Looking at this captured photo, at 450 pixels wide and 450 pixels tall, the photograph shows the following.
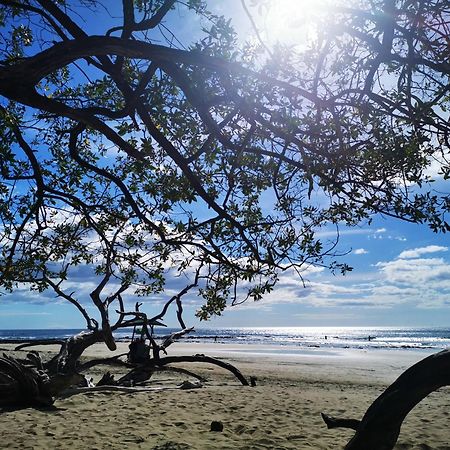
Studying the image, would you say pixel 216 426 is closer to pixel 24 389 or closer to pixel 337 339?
pixel 24 389

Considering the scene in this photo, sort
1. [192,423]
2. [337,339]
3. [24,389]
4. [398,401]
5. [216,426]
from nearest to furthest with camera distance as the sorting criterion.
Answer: [398,401] < [216,426] < [192,423] < [24,389] < [337,339]

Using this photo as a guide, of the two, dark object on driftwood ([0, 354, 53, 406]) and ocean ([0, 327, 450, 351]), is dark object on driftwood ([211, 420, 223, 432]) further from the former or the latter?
ocean ([0, 327, 450, 351])

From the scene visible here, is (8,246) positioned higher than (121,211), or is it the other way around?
Result: (121,211)

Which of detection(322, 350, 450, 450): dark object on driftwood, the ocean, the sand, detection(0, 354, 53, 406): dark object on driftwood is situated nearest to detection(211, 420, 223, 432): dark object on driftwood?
the sand

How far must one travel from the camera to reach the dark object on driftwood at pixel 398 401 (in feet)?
14.9

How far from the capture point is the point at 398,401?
A: 183 inches

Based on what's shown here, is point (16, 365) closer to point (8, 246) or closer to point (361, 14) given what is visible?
point (8, 246)

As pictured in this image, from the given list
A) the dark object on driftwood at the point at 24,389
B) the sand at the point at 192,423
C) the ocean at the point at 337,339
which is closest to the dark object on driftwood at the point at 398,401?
the sand at the point at 192,423

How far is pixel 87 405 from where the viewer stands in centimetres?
987

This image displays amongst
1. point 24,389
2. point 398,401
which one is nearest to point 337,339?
point 24,389

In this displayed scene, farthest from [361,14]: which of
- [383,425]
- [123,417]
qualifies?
[123,417]

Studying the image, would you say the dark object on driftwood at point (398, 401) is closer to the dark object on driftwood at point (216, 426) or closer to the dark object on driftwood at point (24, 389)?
the dark object on driftwood at point (216, 426)

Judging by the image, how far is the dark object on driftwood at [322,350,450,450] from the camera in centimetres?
454

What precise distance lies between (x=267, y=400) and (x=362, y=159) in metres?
8.13
